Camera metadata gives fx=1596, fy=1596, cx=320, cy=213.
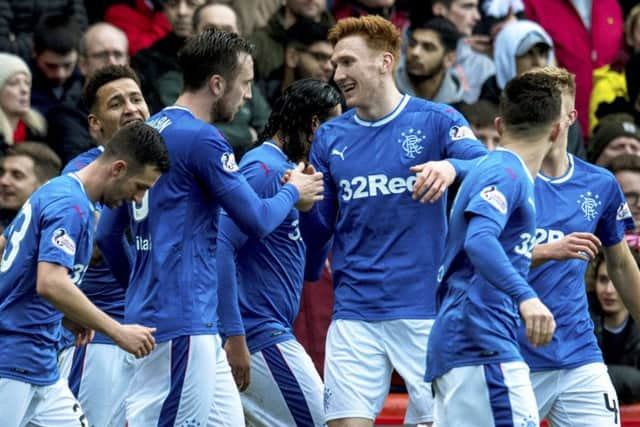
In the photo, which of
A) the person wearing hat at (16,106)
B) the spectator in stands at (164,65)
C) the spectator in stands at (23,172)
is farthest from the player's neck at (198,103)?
the spectator in stands at (164,65)

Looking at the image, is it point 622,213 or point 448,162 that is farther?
point 622,213

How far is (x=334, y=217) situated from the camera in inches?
343

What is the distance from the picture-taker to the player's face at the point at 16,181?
35.5 ft

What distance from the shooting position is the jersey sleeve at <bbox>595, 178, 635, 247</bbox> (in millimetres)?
8406

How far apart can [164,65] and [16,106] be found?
1.26 m

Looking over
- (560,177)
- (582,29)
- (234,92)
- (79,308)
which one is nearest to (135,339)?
(79,308)

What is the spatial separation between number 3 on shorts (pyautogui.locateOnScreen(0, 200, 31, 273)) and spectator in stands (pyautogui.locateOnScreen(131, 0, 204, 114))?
459cm

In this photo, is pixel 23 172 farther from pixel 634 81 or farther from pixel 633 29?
pixel 633 29

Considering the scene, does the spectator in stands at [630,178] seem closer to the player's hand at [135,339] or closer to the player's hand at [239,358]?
the player's hand at [239,358]

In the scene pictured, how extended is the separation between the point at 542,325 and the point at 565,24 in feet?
25.4

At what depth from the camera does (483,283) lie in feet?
23.5

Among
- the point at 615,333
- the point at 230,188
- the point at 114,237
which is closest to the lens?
the point at 230,188

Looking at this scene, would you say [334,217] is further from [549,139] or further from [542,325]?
[542,325]

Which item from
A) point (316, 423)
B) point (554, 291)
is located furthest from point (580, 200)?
point (316, 423)
